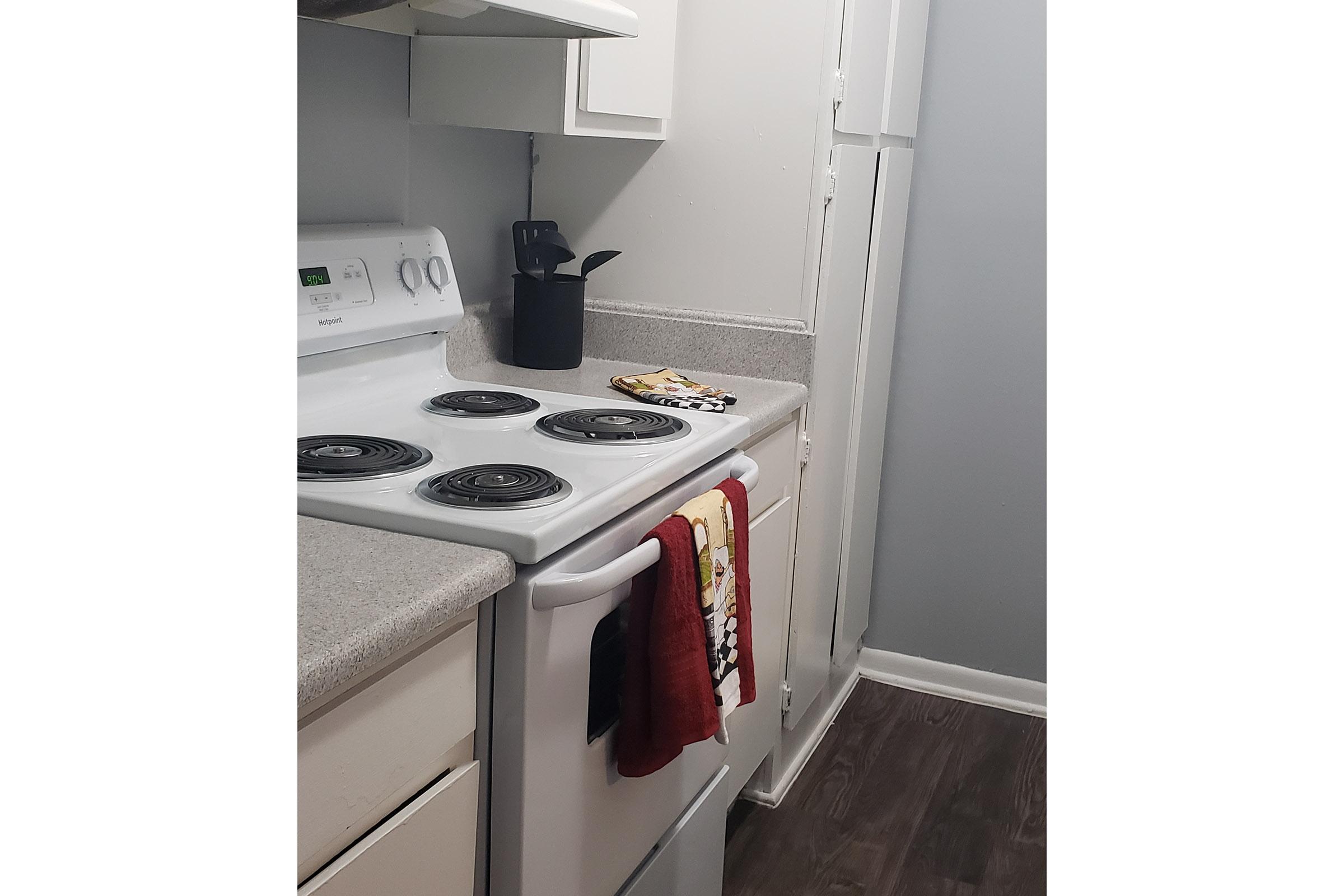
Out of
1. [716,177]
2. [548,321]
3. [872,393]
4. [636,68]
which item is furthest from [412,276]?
[872,393]

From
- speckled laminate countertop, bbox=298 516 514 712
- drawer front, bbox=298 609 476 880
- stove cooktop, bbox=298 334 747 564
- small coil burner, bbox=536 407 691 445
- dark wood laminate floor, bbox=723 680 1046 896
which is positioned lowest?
dark wood laminate floor, bbox=723 680 1046 896

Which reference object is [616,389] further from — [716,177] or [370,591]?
[370,591]

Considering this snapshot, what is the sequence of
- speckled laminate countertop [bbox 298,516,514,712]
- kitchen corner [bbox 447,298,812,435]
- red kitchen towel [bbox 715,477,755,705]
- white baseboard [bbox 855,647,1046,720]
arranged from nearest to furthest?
1. speckled laminate countertop [bbox 298,516,514,712]
2. red kitchen towel [bbox 715,477,755,705]
3. kitchen corner [bbox 447,298,812,435]
4. white baseboard [bbox 855,647,1046,720]

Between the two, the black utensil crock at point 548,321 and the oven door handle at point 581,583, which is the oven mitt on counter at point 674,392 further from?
the oven door handle at point 581,583

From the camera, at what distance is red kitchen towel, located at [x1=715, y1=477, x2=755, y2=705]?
1.59m

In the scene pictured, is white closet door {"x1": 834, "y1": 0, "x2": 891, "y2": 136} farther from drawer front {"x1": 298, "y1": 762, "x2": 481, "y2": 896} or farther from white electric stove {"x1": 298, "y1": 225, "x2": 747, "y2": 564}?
drawer front {"x1": 298, "y1": 762, "x2": 481, "y2": 896}

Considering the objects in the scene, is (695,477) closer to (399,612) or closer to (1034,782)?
(399,612)

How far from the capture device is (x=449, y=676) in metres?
1.13

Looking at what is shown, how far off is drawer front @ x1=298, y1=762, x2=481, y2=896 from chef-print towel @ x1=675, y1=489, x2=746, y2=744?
0.37 m

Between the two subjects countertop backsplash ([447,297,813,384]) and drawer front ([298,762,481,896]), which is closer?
drawer front ([298,762,481,896])

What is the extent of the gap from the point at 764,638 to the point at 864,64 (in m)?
1.14

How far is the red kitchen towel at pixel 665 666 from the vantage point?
140cm

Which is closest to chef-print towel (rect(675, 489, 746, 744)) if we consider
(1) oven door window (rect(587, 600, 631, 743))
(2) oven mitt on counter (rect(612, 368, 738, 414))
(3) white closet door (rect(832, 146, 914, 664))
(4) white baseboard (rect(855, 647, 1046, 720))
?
(1) oven door window (rect(587, 600, 631, 743))
